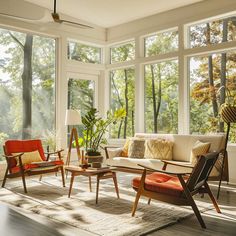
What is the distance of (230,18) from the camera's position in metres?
5.92

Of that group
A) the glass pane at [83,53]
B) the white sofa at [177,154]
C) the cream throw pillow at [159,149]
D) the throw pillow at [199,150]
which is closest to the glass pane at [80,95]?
the glass pane at [83,53]

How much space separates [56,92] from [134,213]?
13.5 feet

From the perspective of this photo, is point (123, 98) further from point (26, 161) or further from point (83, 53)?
point (26, 161)

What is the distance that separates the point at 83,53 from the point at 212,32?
3.15m

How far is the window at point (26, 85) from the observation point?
622cm

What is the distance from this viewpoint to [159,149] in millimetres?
5871

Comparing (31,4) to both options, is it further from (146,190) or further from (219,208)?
(219,208)

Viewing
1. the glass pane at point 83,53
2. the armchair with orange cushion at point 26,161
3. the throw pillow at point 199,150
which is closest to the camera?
the armchair with orange cushion at point 26,161

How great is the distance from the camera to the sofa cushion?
11.2 ft

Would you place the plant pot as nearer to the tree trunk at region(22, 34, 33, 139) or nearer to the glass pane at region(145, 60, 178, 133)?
the glass pane at region(145, 60, 178, 133)

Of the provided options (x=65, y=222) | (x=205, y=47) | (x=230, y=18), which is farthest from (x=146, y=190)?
(x=230, y=18)

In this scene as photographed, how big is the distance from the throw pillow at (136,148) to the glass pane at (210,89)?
3.71ft

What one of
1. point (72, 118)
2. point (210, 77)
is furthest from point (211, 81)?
point (72, 118)

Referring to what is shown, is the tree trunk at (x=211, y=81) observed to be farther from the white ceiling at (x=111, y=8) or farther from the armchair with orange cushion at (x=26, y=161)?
the armchair with orange cushion at (x=26, y=161)
